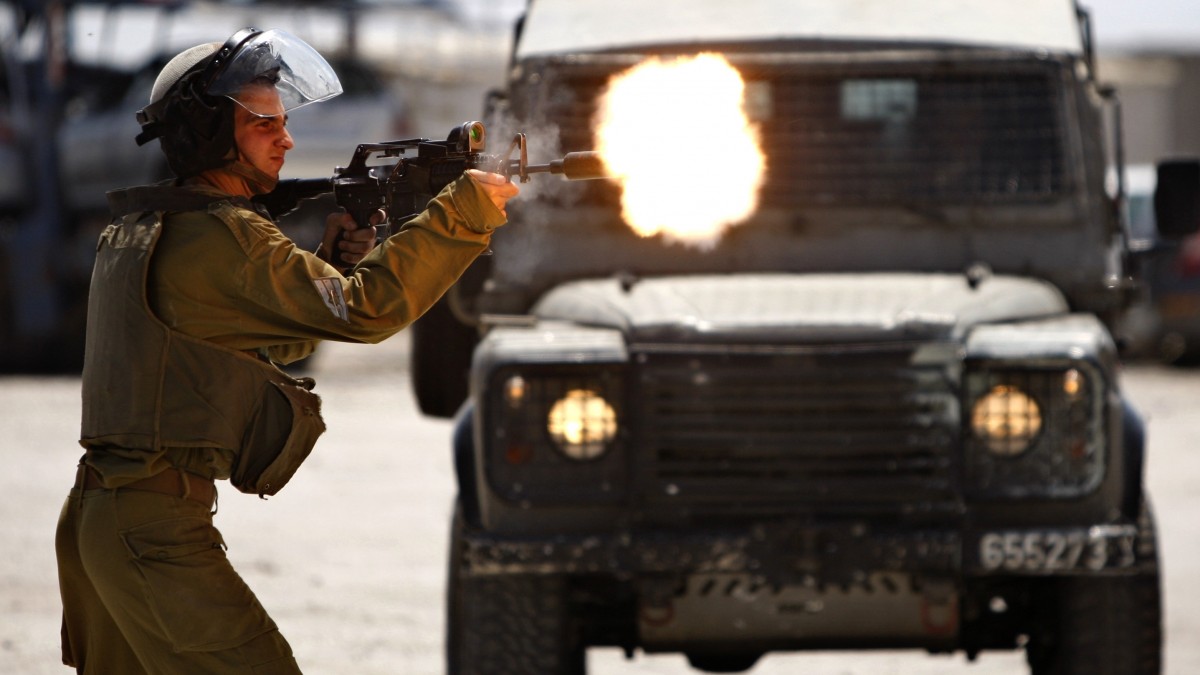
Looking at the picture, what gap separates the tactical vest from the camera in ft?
10.5

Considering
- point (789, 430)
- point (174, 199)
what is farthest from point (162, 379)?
point (789, 430)

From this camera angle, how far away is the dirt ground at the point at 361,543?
21.6 ft

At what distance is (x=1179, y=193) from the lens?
19.7ft

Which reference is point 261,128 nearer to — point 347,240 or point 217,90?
point 217,90

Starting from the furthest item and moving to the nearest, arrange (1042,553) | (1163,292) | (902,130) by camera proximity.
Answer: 1. (1163,292)
2. (902,130)
3. (1042,553)

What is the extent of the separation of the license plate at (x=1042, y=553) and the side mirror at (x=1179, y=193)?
147 cm

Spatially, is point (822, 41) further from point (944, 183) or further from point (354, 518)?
point (354, 518)

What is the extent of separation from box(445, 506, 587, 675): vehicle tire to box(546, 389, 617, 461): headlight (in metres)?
0.33

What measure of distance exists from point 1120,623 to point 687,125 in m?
1.88

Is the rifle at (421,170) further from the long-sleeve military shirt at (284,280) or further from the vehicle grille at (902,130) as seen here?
the vehicle grille at (902,130)

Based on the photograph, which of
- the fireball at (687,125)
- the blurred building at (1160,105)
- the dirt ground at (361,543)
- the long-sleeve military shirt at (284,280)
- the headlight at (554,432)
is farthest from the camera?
the blurred building at (1160,105)

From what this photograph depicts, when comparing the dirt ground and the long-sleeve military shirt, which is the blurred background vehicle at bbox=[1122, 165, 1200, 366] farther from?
the long-sleeve military shirt

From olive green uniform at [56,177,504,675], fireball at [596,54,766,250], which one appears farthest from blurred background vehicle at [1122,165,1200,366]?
olive green uniform at [56,177,504,675]

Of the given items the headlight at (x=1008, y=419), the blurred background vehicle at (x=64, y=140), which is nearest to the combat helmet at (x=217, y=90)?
the headlight at (x=1008, y=419)
